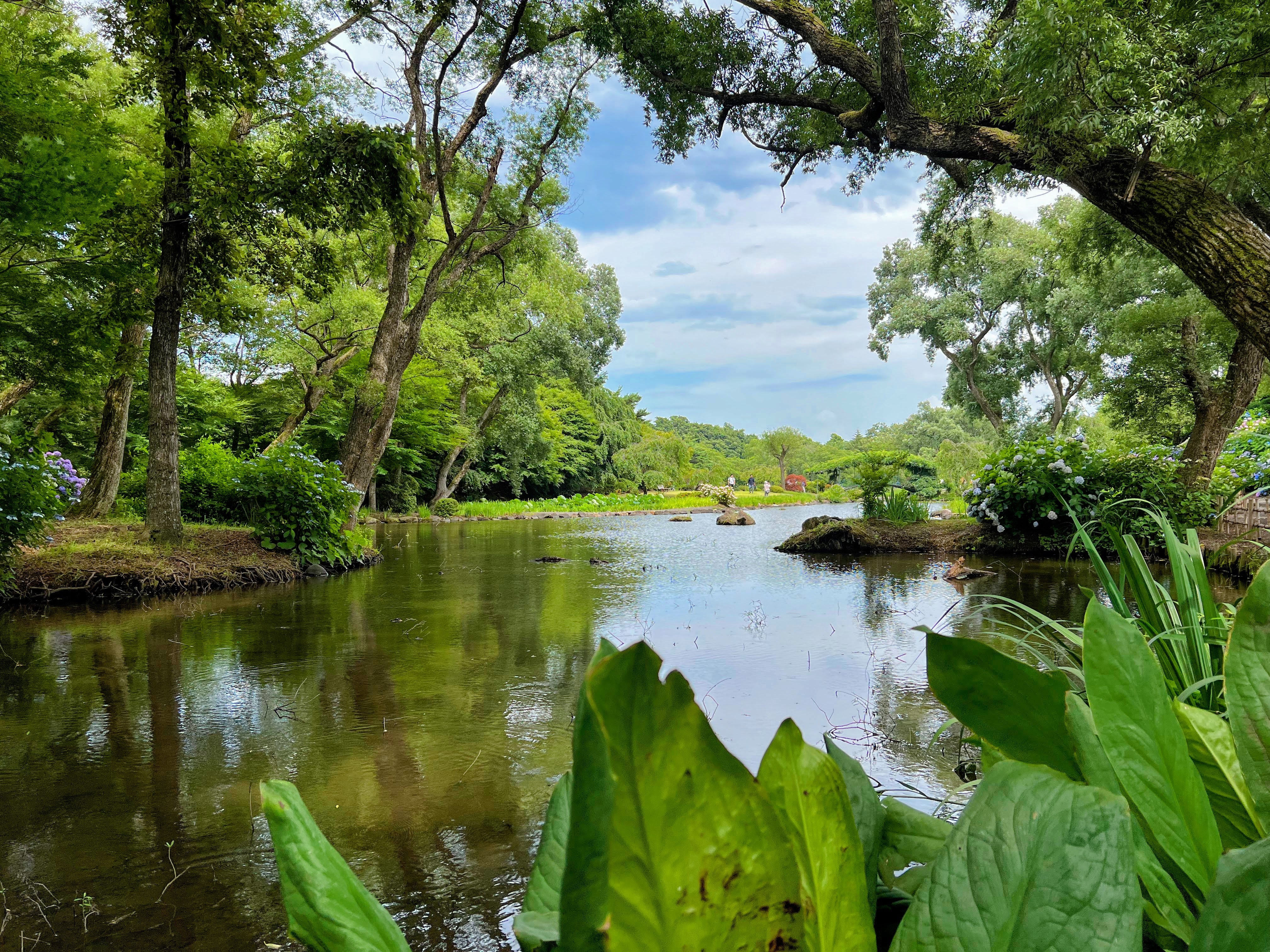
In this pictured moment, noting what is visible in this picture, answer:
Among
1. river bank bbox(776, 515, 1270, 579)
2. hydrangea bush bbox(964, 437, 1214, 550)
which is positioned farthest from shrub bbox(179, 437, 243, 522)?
hydrangea bush bbox(964, 437, 1214, 550)

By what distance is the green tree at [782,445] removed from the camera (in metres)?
46.2

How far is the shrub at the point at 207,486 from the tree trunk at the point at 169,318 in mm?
1778

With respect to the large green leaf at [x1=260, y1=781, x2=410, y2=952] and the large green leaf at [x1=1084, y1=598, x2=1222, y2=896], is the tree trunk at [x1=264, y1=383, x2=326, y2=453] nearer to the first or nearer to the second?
the large green leaf at [x1=260, y1=781, x2=410, y2=952]

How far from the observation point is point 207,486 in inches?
348

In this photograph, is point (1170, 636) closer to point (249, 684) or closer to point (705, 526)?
point (249, 684)

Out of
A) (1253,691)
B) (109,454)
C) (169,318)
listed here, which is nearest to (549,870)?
(1253,691)

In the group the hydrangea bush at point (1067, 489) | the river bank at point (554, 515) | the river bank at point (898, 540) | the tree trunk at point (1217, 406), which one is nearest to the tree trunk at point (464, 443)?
the river bank at point (554, 515)

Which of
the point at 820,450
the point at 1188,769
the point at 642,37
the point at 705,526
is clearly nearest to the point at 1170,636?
the point at 1188,769

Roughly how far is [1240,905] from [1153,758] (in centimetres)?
13

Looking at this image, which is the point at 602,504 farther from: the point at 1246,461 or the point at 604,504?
the point at 1246,461

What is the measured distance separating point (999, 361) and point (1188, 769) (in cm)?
2238

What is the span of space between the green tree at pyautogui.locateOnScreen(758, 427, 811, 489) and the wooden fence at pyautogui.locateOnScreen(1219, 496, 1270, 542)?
38.0m

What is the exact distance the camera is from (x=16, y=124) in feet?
16.1

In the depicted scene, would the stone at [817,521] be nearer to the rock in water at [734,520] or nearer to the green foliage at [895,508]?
the green foliage at [895,508]
